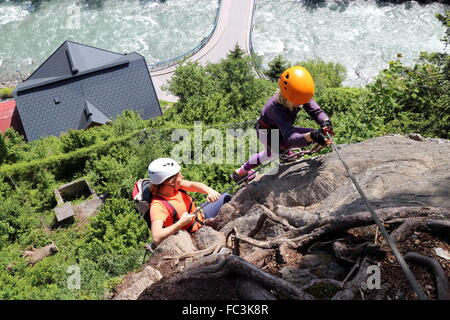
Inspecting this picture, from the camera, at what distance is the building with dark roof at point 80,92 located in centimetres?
3175

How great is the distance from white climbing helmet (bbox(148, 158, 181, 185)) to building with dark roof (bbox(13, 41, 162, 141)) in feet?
85.3

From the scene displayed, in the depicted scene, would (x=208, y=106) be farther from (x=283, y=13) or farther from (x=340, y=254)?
(x=283, y=13)

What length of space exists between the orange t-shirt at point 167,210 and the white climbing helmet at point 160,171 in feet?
1.20

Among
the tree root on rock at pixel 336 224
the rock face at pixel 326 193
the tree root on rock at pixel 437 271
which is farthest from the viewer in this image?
the rock face at pixel 326 193

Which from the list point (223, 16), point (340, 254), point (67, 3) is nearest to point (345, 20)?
point (223, 16)

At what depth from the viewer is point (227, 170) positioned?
45.6ft

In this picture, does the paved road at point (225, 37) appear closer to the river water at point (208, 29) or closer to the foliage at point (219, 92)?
the river water at point (208, 29)

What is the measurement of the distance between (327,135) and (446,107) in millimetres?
8715

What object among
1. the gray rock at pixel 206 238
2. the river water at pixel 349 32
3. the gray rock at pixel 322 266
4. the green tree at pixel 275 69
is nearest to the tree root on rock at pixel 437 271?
the gray rock at pixel 322 266

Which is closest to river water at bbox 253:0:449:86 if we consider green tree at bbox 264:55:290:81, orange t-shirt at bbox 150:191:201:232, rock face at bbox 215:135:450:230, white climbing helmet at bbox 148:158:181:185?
green tree at bbox 264:55:290:81

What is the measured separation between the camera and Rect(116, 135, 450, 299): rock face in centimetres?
515

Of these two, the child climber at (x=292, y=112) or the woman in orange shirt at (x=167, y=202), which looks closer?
the woman in orange shirt at (x=167, y=202)

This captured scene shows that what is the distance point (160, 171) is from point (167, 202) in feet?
1.84
